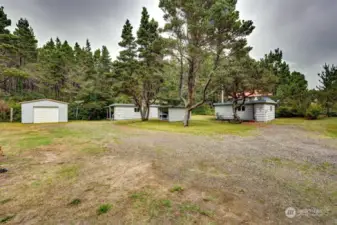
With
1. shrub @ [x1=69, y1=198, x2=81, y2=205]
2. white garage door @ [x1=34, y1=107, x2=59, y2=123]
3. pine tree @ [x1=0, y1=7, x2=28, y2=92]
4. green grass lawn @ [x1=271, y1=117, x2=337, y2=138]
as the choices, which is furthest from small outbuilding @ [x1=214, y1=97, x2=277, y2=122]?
pine tree @ [x1=0, y1=7, x2=28, y2=92]

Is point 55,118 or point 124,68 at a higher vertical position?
point 124,68

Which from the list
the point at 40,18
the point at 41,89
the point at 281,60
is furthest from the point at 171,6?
the point at 41,89

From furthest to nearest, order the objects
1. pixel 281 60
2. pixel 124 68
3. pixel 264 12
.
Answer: pixel 281 60
pixel 124 68
pixel 264 12

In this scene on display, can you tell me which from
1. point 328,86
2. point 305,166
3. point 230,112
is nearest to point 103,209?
point 305,166

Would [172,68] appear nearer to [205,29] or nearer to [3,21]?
[205,29]

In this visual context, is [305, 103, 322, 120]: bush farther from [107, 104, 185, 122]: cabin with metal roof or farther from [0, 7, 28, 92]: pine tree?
[0, 7, 28, 92]: pine tree

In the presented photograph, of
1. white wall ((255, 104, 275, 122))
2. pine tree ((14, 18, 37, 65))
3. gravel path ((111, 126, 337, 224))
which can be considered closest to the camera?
gravel path ((111, 126, 337, 224))

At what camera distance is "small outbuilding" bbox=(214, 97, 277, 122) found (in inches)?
741

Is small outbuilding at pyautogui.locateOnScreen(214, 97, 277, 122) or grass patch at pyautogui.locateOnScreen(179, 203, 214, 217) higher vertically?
small outbuilding at pyautogui.locateOnScreen(214, 97, 277, 122)

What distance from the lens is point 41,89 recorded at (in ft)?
95.1

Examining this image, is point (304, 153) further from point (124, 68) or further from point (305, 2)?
point (124, 68)

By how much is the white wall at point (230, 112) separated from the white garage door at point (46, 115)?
21.1 meters

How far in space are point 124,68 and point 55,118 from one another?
10.6 meters

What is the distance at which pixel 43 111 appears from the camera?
19.1m
